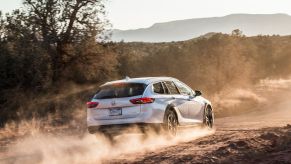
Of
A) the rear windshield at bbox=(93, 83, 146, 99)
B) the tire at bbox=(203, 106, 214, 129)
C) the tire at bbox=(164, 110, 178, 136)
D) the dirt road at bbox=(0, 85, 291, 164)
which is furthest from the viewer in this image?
the tire at bbox=(203, 106, 214, 129)

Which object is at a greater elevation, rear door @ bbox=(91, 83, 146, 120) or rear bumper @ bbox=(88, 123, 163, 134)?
rear door @ bbox=(91, 83, 146, 120)

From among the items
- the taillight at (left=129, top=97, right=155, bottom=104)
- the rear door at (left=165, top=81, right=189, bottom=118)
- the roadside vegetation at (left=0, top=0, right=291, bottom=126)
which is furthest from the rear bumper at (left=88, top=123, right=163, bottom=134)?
the roadside vegetation at (left=0, top=0, right=291, bottom=126)

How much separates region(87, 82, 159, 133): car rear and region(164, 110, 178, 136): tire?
2.19ft

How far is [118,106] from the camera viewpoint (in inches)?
516

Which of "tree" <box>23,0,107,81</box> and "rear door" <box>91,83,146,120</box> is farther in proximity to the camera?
"tree" <box>23,0,107,81</box>

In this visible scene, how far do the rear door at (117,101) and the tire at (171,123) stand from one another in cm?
89

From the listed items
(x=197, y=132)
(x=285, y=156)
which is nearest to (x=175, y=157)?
(x=285, y=156)

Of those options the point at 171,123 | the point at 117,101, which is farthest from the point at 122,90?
the point at 171,123

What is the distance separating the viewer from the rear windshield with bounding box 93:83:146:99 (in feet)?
43.4

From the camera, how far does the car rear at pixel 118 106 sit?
42.7 ft

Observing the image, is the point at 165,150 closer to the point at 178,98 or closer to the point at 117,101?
the point at 117,101

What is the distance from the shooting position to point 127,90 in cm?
1330

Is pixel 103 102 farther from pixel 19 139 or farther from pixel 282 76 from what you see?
pixel 282 76

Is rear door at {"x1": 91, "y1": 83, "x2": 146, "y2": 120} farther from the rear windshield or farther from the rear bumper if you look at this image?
the rear bumper
